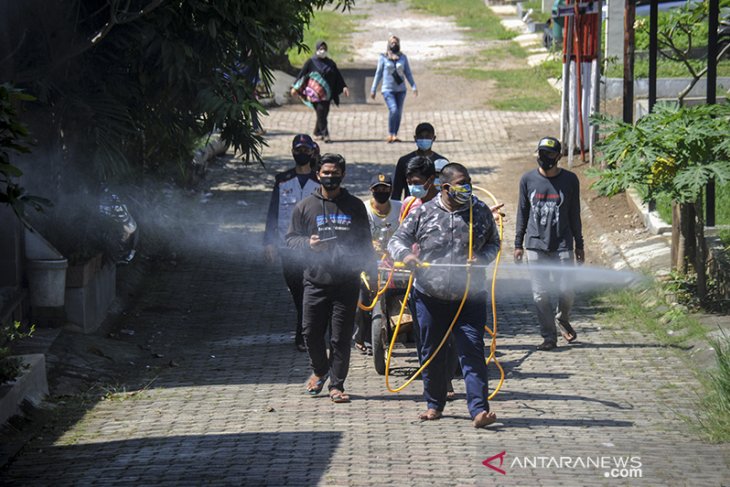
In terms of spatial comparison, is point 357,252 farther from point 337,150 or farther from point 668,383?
point 337,150

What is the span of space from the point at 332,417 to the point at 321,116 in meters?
12.8

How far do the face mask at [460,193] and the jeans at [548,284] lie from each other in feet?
7.83

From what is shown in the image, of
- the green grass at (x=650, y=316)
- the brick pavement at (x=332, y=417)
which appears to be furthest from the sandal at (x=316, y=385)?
the green grass at (x=650, y=316)

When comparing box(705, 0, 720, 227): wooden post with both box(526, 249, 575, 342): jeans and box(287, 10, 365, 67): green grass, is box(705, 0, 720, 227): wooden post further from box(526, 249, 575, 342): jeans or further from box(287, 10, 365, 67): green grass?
box(287, 10, 365, 67): green grass

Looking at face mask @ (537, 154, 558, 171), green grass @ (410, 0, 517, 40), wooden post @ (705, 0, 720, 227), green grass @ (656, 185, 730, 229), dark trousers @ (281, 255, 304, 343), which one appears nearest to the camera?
face mask @ (537, 154, 558, 171)

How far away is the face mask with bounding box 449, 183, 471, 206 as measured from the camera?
8117 mm

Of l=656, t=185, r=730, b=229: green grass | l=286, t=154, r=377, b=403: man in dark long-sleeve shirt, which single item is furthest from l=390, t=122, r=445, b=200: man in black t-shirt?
l=656, t=185, r=730, b=229: green grass

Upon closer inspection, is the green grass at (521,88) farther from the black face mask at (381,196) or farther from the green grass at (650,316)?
the black face mask at (381,196)

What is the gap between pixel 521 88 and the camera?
25797mm

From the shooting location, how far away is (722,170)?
33.9 ft

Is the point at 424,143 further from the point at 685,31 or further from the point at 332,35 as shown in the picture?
the point at 332,35

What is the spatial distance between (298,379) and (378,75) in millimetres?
11882

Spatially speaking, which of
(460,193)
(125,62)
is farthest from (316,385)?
(125,62)

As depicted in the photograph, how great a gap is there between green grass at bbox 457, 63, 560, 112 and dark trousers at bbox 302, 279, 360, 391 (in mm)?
15006
